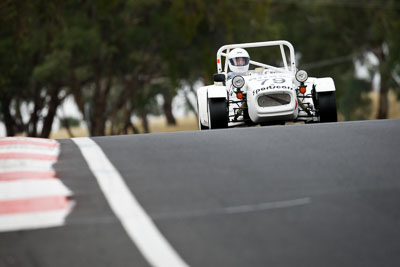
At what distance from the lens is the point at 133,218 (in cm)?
545

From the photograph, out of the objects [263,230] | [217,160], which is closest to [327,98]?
[217,160]

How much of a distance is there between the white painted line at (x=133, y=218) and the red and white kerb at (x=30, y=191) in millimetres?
367

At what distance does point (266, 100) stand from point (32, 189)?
720cm

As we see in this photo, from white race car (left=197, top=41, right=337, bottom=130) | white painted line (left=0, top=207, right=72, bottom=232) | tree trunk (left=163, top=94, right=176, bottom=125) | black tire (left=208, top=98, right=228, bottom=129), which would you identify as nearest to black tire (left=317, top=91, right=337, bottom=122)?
white race car (left=197, top=41, right=337, bottom=130)

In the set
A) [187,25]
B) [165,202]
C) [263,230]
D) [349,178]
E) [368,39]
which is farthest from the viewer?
[368,39]

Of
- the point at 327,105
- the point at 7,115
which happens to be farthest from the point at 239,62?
the point at 7,115

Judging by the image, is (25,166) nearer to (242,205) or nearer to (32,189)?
(32,189)

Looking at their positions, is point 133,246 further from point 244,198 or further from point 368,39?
point 368,39

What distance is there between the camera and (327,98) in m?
13.1

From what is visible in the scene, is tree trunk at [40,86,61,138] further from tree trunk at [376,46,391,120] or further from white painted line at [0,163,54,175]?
white painted line at [0,163,54,175]

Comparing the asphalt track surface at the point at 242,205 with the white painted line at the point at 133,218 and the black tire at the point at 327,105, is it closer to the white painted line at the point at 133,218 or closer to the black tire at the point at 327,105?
the white painted line at the point at 133,218

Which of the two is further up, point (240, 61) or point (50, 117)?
point (240, 61)

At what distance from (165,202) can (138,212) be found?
0.33 metres

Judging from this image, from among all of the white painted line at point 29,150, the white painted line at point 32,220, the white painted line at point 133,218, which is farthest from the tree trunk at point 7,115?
the white painted line at point 32,220
